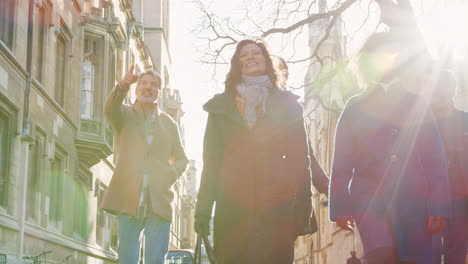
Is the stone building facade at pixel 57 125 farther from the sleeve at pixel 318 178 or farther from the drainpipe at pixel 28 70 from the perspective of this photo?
the sleeve at pixel 318 178

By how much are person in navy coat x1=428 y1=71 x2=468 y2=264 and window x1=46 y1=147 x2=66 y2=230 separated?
13899mm

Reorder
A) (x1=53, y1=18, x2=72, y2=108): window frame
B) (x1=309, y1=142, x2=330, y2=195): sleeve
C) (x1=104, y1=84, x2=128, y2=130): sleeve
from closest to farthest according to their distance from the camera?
(x1=309, y1=142, x2=330, y2=195): sleeve < (x1=104, y1=84, x2=128, y2=130): sleeve < (x1=53, y1=18, x2=72, y2=108): window frame

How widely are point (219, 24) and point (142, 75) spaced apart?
39.4 ft

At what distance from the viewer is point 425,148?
5156 mm

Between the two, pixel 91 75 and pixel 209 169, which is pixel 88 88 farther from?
pixel 209 169

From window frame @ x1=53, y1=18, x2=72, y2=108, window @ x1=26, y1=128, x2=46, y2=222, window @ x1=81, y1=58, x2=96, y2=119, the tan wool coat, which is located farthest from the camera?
window @ x1=81, y1=58, x2=96, y2=119

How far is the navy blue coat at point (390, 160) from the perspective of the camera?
195 inches

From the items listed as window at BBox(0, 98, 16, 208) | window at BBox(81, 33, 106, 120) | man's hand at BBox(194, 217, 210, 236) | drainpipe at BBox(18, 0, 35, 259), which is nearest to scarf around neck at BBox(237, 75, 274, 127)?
man's hand at BBox(194, 217, 210, 236)

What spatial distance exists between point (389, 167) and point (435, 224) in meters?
0.48

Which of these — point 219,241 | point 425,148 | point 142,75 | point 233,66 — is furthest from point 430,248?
point 142,75

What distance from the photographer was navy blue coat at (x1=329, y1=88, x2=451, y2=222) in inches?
195

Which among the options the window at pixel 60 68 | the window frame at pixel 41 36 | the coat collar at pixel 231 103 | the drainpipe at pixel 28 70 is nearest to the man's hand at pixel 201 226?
the coat collar at pixel 231 103

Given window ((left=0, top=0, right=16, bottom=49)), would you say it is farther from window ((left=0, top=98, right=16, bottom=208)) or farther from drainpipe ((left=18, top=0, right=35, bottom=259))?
window ((left=0, top=98, right=16, bottom=208))

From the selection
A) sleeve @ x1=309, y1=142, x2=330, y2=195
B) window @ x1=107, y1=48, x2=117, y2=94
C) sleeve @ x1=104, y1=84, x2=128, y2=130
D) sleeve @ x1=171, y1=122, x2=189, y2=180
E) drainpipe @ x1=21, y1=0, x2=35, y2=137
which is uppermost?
window @ x1=107, y1=48, x2=117, y2=94
